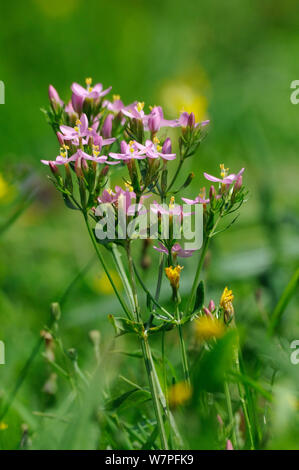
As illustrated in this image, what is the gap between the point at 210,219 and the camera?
1.18 m

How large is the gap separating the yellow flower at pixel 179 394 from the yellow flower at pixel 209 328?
0.33 feet

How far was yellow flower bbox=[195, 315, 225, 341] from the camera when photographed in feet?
3.63

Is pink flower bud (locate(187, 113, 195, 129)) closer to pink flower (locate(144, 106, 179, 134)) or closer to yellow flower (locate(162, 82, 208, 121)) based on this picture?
pink flower (locate(144, 106, 179, 134))

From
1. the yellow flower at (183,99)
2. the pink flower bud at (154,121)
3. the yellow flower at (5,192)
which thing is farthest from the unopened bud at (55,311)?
the yellow flower at (183,99)

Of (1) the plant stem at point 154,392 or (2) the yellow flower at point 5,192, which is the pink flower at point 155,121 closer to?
(1) the plant stem at point 154,392

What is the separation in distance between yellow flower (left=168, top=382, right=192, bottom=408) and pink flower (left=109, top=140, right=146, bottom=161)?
1.41 feet

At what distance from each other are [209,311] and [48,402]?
58 cm

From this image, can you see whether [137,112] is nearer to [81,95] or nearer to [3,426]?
[81,95]

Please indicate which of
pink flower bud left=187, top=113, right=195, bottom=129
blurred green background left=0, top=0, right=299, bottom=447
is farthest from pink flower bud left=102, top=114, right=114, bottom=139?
blurred green background left=0, top=0, right=299, bottom=447

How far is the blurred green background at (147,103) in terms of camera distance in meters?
2.21

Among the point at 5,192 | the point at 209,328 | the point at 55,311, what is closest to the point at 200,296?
the point at 209,328

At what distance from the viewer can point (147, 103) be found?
3910mm
